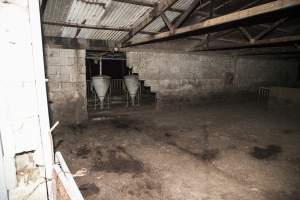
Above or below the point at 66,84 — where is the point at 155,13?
above

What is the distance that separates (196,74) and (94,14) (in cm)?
473

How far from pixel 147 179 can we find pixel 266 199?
150cm

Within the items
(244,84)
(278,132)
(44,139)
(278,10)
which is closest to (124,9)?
(278,10)

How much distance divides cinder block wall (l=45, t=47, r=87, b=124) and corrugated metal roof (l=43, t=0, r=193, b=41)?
570 millimetres

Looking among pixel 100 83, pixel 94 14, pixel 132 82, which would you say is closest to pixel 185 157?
pixel 94 14

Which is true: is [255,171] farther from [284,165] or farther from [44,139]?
[44,139]

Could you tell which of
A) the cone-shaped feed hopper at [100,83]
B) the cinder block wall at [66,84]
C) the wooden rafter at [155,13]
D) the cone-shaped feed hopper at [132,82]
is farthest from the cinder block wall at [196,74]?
the cinder block wall at [66,84]

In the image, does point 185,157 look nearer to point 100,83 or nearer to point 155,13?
point 155,13

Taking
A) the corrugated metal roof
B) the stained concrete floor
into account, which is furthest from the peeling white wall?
the corrugated metal roof

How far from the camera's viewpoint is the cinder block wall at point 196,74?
702 centimetres

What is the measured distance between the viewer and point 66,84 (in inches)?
225

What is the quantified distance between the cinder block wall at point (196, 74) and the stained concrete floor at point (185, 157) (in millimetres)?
1572

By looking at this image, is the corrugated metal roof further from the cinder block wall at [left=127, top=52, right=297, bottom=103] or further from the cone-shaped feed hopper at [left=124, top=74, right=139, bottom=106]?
the cone-shaped feed hopper at [left=124, top=74, right=139, bottom=106]

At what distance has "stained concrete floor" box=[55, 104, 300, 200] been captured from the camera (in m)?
2.62
